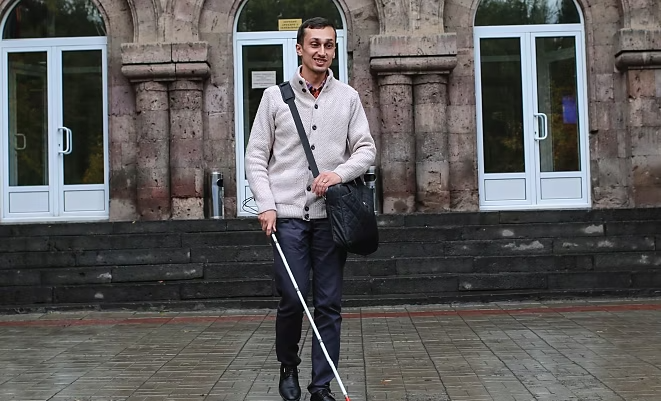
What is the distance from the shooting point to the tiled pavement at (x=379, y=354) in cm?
675

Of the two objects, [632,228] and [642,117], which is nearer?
[632,228]

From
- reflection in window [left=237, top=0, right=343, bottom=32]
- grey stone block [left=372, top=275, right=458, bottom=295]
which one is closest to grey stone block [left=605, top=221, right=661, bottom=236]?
grey stone block [left=372, top=275, right=458, bottom=295]

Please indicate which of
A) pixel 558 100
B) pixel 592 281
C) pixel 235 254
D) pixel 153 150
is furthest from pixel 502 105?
pixel 153 150

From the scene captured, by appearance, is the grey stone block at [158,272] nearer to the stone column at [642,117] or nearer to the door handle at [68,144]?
the door handle at [68,144]

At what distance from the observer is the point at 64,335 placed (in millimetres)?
10117

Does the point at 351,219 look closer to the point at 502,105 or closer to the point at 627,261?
the point at 627,261

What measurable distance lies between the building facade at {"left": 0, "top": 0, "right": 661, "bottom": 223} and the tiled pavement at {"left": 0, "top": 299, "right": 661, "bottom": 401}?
3.84 metres

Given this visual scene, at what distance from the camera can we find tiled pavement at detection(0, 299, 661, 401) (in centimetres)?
675

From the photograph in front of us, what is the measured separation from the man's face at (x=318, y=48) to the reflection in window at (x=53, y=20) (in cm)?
1069

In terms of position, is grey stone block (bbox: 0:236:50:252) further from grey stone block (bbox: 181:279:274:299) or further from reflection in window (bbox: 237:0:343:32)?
reflection in window (bbox: 237:0:343:32)

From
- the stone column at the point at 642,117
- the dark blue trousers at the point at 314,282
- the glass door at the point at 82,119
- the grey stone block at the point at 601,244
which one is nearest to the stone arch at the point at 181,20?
the glass door at the point at 82,119

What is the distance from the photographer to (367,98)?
612 inches

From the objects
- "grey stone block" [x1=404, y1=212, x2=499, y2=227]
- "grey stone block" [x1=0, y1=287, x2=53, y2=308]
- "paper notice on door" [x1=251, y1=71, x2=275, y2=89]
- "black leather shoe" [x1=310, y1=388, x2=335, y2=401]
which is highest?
"paper notice on door" [x1=251, y1=71, x2=275, y2=89]

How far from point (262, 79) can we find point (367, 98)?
70.3 inches
